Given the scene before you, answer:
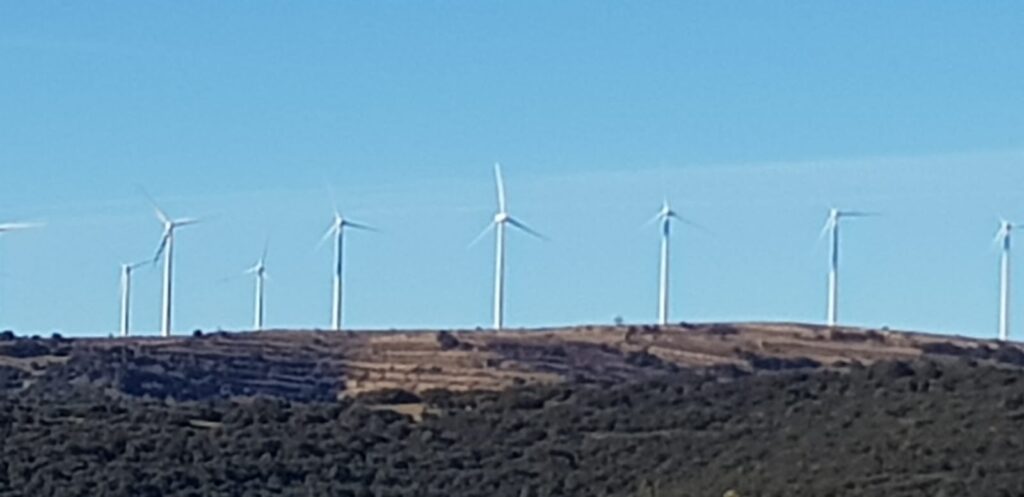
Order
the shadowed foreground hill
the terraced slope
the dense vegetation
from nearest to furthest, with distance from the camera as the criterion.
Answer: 1. the dense vegetation
2. the shadowed foreground hill
3. the terraced slope

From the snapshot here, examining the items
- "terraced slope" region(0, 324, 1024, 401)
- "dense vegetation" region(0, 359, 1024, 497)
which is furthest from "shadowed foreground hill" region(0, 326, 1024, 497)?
"terraced slope" region(0, 324, 1024, 401)

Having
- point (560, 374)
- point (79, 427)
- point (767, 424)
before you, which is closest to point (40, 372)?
point (560, 374)

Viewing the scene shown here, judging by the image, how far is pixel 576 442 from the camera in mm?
63750

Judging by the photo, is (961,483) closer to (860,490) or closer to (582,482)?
(860,490)

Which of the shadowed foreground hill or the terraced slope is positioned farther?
the terraced slope

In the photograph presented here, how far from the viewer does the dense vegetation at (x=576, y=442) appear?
5466 cm

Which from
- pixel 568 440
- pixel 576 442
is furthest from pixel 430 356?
pixel 576 442

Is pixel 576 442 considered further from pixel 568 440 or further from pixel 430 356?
pixel 430 356

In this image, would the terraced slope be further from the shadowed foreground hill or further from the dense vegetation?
the dense vegetation

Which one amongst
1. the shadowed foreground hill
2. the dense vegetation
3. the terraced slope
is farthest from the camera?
the terraced slope

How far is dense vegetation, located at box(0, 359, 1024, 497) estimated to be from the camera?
54.7m

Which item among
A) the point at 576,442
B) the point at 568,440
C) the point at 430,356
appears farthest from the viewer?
the point at 430,356

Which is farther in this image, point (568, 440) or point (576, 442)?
point (568, 440)

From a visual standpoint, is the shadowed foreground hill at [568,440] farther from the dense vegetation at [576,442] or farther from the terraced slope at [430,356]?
the terraced slope at [430,356]
